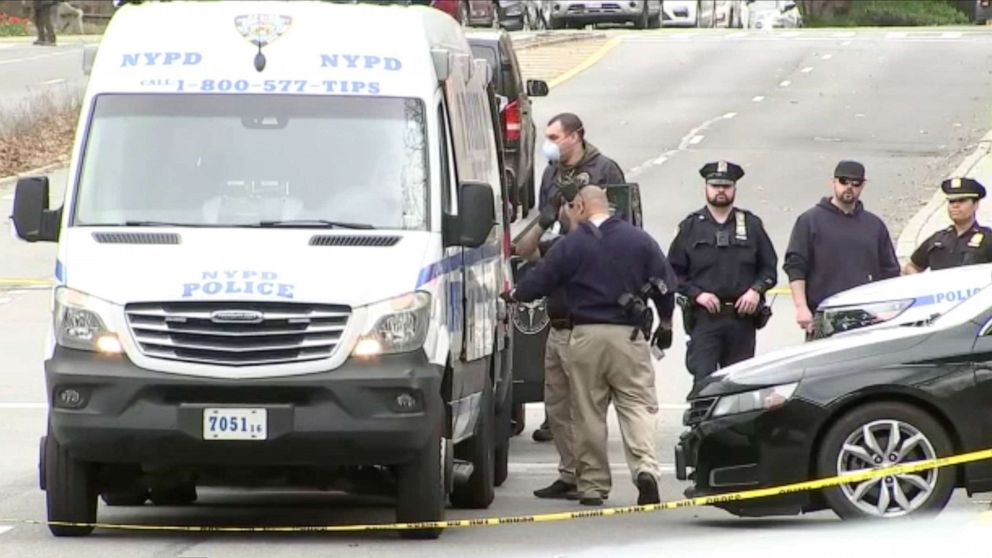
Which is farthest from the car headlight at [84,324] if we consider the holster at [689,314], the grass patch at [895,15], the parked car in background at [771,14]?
the parked car in background at [771,14]

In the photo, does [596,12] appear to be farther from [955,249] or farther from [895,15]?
[955,249]

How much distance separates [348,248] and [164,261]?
0.87 meters

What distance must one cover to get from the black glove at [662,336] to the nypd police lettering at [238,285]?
280cm

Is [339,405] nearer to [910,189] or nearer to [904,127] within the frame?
[910,189]

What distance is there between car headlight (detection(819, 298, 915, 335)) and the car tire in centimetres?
170

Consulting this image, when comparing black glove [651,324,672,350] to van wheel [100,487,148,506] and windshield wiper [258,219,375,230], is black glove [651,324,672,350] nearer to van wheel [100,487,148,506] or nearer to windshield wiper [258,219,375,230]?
windshield wiper [258,219,375,230]

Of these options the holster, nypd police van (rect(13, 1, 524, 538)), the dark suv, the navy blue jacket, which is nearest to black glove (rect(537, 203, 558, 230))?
the holster

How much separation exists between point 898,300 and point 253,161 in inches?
147

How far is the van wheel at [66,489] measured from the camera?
10.9 m

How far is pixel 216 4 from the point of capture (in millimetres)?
11734

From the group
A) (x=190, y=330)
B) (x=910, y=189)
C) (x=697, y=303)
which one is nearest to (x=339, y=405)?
(x=190, y=330)

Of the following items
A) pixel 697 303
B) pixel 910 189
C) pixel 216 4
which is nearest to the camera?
pixel 216 4

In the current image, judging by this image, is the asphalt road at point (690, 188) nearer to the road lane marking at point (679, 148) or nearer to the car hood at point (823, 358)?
the road lane marking at point (679, 148)

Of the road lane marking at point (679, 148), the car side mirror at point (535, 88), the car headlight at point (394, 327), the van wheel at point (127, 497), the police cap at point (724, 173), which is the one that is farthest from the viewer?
the road lane marking at point (679, 148)
